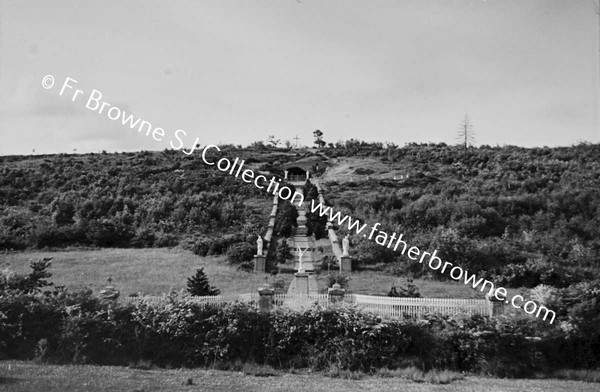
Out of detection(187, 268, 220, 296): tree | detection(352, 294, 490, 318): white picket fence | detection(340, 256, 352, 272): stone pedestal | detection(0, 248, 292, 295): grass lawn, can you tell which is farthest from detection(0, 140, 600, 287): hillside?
detection(187, 268, 220, 296): tree

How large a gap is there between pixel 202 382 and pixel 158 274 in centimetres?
1251

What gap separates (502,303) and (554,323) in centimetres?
163

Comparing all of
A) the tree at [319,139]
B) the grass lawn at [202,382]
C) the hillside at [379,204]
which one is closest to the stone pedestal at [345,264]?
the hillside at [379,204]

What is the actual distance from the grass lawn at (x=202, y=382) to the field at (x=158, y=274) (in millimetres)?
7059

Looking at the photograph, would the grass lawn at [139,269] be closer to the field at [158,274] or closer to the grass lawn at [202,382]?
the field at [158,274]

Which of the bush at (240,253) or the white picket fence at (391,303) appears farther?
the bush at (240,253)

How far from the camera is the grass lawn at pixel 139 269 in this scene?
696 inches

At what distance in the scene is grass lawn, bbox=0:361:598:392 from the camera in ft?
24.9

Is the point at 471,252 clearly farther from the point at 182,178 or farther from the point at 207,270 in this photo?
the point at 182,178

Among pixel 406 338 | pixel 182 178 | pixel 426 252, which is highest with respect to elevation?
pixel 182 178

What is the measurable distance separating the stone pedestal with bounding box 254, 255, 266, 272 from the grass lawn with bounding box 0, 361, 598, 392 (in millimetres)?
12025

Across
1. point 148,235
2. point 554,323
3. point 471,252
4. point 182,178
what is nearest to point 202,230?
point 148,235

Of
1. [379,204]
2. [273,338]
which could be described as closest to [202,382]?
[273,338]

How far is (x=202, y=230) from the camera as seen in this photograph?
29781 mm
